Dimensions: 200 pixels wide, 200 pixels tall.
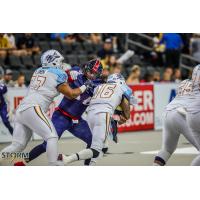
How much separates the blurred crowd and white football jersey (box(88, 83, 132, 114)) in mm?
2751

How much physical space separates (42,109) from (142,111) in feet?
21.5

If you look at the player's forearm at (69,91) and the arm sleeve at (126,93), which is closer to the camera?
the player's forearm at (69,91)

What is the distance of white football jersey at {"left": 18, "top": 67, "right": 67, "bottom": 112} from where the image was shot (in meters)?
10.5

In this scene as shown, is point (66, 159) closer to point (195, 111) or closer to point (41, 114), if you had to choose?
point (41, 114)

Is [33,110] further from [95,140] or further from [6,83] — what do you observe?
[6,83]

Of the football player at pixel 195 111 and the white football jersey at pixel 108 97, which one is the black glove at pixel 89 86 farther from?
the football player at pixel 195 111

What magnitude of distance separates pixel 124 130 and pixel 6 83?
3267mm

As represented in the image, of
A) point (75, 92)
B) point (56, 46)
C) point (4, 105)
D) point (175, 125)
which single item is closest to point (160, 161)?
point (175, 125)

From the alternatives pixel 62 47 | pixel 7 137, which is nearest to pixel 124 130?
pixel 62 47

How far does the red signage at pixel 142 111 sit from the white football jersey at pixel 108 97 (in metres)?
5.31

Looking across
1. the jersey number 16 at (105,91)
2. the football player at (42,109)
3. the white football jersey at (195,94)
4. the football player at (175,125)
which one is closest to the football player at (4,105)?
the football player at (42,109)

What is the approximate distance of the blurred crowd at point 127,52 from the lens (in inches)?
548

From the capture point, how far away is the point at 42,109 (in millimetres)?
10477

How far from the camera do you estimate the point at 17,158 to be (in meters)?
10.7
